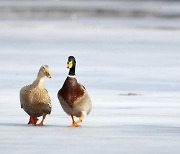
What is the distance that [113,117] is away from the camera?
7.90 metres

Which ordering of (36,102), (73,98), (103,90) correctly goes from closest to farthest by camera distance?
(73,98)
(36,102)
(103,90)

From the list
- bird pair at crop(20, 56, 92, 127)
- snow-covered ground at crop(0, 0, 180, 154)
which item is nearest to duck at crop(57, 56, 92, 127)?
bird pair at crop(20, 56, 92, 127)

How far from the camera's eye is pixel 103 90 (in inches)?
417

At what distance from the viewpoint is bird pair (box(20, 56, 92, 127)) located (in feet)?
23.5

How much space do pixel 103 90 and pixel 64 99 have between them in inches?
136

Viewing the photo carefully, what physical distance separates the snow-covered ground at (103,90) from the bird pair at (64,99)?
148mm

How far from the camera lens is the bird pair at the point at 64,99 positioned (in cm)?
717

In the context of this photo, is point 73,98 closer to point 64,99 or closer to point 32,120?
point 64,99

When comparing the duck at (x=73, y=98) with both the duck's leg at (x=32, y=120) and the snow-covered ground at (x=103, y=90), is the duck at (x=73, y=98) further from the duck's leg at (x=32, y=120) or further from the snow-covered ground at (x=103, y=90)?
the duck's leg at (x=32, y=120)

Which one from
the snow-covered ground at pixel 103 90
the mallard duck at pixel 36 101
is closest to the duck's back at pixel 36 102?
the mallard duck at pixel 36 101

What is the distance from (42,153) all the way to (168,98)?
437 centimetres

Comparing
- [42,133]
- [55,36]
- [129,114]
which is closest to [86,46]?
[55,36]

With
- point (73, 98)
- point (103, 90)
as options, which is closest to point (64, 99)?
point (73, 98)

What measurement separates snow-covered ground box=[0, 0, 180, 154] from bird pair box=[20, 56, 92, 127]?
→ 0.48 ft
